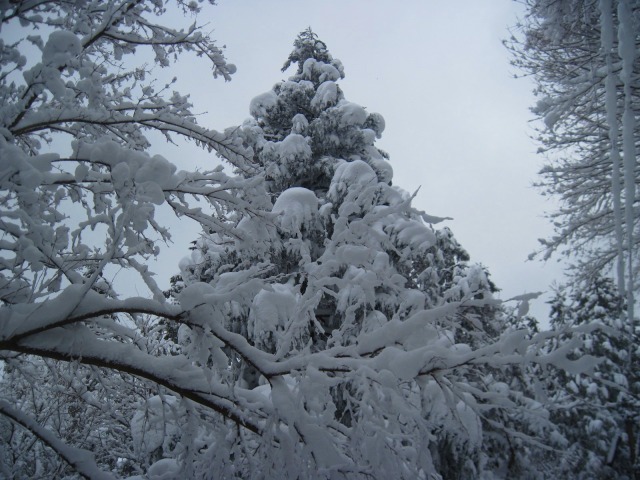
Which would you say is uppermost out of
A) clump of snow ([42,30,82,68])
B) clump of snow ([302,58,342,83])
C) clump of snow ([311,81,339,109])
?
clump of snow ([302,58,342,83])

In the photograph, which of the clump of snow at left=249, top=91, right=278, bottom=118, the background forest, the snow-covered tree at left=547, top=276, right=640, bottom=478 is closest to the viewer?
the background forest

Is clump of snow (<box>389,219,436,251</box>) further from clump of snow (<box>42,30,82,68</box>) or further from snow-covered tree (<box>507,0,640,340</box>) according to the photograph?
clump of snow (<box>42,30,82,68</box>)

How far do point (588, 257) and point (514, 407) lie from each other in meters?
6.89

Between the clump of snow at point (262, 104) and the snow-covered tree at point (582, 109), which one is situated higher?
the clump of snow at point (262, 104)

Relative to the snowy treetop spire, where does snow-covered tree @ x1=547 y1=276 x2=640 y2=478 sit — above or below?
below

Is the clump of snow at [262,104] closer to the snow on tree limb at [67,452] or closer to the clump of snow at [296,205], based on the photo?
the clump of snow at [296,205]

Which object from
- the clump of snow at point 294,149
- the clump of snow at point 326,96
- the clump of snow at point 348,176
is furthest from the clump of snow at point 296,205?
the clump of snow at point 326,96

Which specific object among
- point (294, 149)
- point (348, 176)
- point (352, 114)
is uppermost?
point (352, 114)

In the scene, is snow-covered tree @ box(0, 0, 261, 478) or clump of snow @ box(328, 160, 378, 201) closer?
snow-covered tree @ box(0, 0, 261, 478)

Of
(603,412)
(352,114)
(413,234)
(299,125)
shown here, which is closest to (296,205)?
(413,234)

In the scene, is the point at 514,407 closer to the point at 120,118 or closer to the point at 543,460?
the point at 120,118

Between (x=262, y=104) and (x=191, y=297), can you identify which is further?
(x=262, y=104)

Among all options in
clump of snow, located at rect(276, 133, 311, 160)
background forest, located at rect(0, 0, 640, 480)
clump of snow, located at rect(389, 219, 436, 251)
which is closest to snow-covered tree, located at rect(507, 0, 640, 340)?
background forest, located at rect(0, 0, 640, 480)

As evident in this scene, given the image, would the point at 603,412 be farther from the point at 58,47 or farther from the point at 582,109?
the point at 58,47
